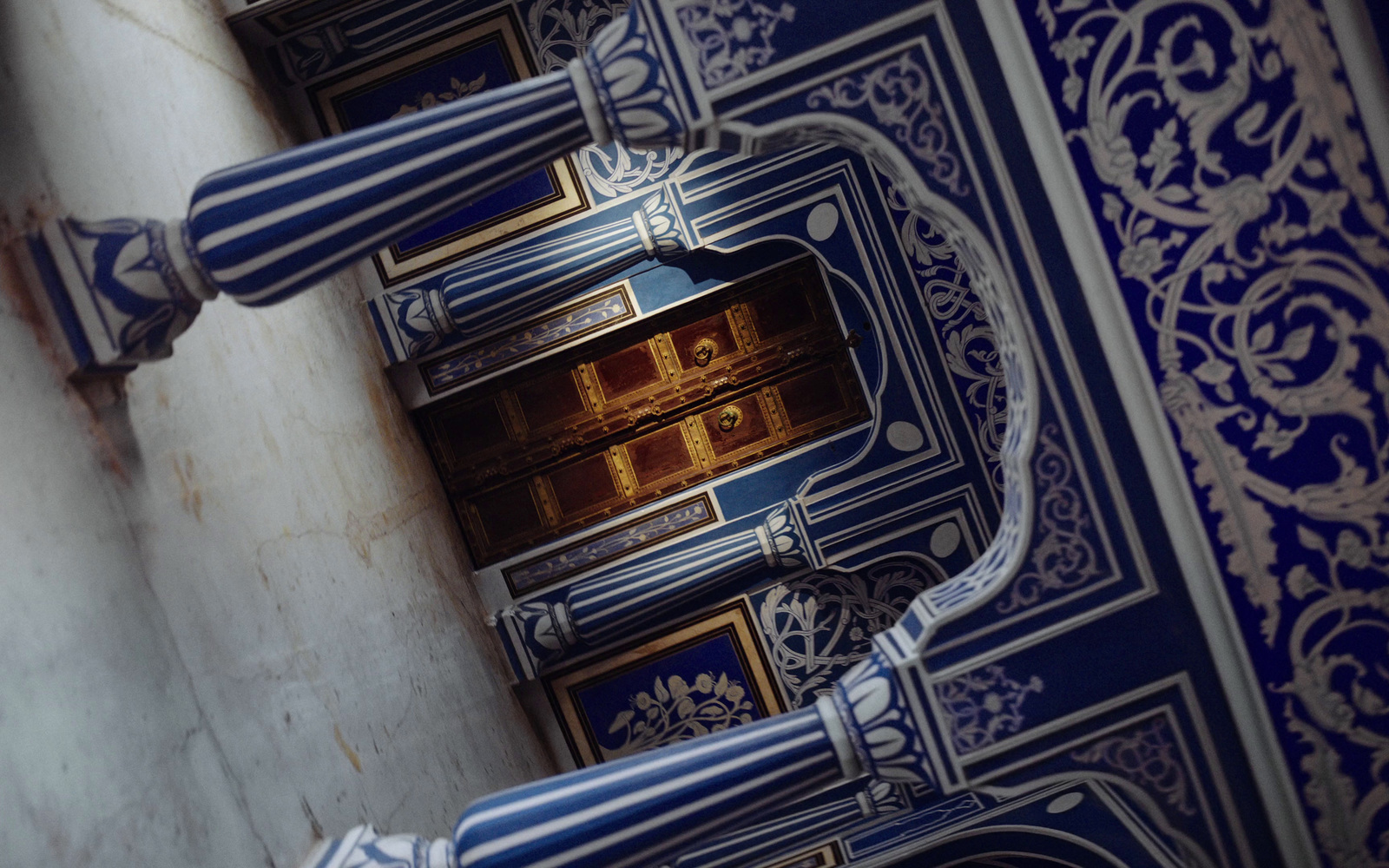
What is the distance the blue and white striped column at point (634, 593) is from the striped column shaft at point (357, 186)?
2.29 metres

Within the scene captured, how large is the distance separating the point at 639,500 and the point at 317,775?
2061mm

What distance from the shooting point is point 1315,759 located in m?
1.93

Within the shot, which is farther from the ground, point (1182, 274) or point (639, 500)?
point (1182, 274)

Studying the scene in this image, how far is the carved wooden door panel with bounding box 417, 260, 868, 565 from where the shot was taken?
12.9ft

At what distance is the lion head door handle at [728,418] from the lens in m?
3.98

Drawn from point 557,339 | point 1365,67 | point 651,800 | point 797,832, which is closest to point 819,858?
point 797,832

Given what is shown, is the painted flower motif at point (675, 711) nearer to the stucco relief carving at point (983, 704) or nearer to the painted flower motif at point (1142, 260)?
the stucco relief carving at point (983, 704)

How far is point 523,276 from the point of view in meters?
3.69

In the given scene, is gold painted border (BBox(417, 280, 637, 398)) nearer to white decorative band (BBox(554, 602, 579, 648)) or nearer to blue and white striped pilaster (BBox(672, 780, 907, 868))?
white decorative band (BBox(554, 602, 579, 648))

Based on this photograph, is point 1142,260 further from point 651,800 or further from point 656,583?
point 656,583

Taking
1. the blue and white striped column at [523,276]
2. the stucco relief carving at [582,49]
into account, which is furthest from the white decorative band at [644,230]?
the stucco relief carving at [582,49]

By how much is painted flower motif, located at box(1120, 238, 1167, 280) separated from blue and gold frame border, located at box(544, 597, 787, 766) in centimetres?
250

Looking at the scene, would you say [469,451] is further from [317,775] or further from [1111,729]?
[1111,729]

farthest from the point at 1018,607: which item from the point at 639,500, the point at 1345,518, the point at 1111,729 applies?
the point at 639,500
